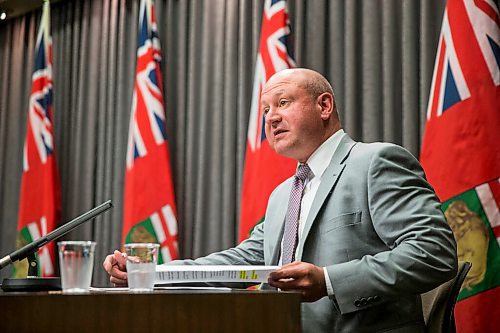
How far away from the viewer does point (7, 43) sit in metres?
7.19

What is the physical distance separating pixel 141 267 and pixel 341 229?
2.99 feet

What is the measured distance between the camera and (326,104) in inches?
109

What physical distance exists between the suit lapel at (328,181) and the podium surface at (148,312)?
94 centimetres

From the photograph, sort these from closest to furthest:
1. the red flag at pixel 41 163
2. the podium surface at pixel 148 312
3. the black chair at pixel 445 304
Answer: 1. the podium surface at pixel 148 312
2. the black chair at pixel 445 304
3. the red flag at pixel 41 163

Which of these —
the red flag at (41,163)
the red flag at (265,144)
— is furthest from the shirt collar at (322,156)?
the red flag at (41,163)

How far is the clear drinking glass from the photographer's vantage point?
157cm

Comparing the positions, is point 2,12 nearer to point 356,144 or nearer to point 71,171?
point 71,171

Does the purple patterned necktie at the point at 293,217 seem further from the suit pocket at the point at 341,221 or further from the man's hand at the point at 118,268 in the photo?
the man's hand at the point at 118,268

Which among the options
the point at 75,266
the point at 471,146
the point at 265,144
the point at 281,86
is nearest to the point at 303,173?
the point at 281,86

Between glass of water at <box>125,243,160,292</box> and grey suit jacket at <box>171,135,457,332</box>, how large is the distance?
1.98ft

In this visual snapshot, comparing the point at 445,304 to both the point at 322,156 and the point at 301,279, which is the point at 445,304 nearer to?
the point at 301,279

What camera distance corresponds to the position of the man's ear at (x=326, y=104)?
9.05 feet

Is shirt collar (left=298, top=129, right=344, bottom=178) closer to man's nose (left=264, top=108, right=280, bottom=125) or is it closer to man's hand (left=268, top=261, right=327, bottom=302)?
man's nose (left=264, top=108, right=280, bottom=125)

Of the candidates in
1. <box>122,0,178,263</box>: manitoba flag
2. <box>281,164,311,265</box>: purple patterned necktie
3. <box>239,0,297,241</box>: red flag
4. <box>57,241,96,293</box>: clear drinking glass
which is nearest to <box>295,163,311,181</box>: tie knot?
<box>281,164,311,265</box>: purple patterned necktie
